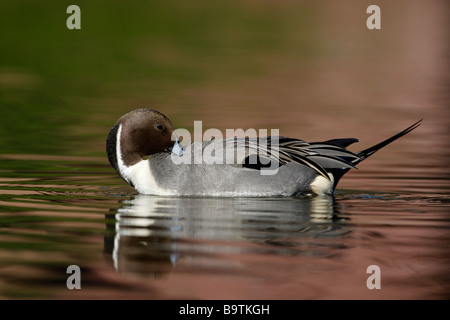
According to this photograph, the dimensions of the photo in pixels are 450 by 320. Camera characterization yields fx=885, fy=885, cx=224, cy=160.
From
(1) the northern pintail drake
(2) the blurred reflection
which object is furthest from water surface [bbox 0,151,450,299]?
(1) the northern pintail drake

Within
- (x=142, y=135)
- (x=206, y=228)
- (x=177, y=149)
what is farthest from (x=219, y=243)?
(x=142, y=135)

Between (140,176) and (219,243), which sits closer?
(219,243)

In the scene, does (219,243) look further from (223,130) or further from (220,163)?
(223,130)

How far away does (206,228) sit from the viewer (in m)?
6.33

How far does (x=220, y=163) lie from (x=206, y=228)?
1.40m

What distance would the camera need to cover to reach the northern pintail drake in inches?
300

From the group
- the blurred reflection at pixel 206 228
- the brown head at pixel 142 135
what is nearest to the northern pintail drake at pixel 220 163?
the brown head at pixel 142 135

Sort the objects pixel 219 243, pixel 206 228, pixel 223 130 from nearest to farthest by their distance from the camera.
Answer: pixel 219 243 < pixel 206 228 < pixel 223 130

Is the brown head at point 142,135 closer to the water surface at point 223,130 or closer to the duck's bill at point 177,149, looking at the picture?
the duck's bill at point 177,149

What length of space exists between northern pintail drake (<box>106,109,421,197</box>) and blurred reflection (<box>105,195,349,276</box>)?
0.13m

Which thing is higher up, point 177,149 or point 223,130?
point 177,149

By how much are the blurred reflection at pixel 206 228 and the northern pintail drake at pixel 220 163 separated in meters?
0.13

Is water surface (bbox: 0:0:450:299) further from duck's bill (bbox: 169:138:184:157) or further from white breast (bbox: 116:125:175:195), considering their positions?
duck's bill (bbox: 169:138:184:157)
